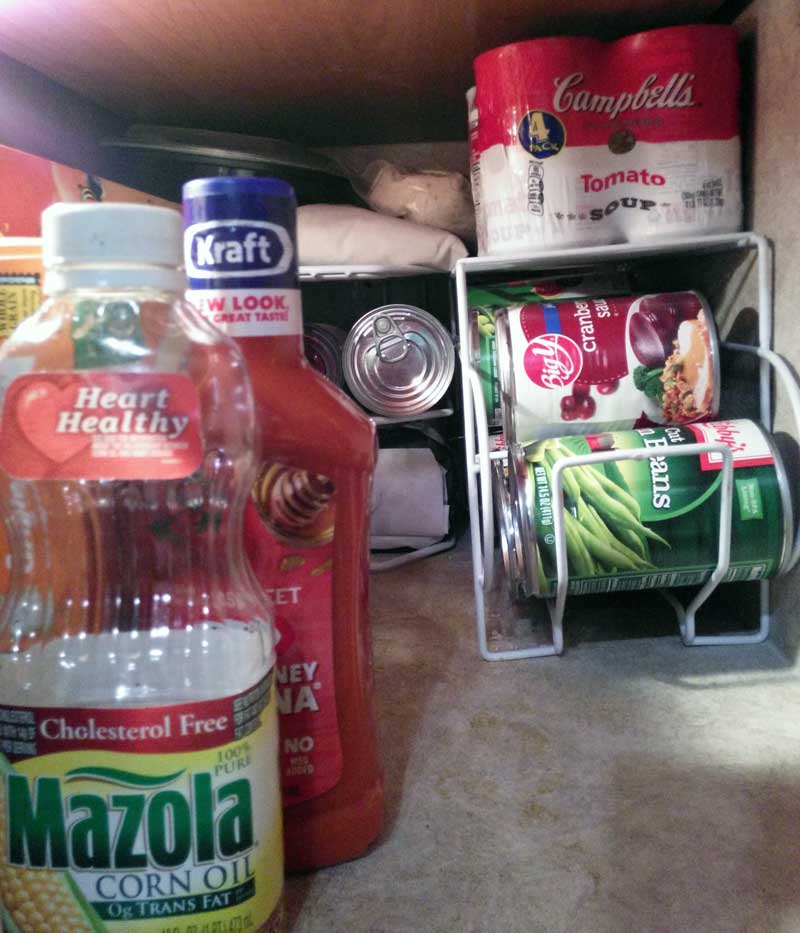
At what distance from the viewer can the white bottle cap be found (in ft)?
1.37

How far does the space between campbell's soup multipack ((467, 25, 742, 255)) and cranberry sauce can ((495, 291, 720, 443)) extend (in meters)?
0.09

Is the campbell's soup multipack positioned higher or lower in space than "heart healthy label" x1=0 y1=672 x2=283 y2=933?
higher

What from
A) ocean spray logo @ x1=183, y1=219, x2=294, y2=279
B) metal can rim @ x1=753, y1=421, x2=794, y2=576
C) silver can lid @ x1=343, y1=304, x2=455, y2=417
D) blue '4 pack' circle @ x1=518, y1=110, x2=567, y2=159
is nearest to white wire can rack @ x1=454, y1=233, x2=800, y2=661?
metal can rim @ x1=753, y1=421, x2=794, y2=576

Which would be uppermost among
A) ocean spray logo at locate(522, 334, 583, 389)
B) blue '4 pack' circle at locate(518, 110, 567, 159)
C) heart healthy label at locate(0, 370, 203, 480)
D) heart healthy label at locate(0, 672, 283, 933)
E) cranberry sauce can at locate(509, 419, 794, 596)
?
blue '4 pack' circle at locate(518, 110, 567, 159)

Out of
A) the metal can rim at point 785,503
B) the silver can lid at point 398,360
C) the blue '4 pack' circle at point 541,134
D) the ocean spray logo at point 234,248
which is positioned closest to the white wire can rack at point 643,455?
the metal can rim at point 785,503

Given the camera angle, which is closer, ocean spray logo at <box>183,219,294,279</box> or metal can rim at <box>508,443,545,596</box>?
ocean spray logo at <box>183,219,294,279</box>

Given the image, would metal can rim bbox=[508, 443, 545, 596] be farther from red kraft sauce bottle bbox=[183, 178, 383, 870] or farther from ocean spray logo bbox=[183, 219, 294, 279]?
ocean spray logo bbox=[183, 219, 294, 279]

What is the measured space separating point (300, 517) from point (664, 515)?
0.45m

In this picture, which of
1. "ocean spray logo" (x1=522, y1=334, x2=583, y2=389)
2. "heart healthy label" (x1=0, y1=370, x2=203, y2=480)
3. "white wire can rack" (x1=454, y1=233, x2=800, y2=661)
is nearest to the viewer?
"heart healthy label" (x1=0, y1=370, x2=203, y2=480)

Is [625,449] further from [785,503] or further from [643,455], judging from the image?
[785,503]

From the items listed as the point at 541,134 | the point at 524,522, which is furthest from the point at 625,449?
the point at 541,134

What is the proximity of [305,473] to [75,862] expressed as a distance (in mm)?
261

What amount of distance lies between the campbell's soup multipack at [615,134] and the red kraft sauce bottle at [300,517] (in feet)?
1.53

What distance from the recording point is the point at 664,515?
841 millimetres
